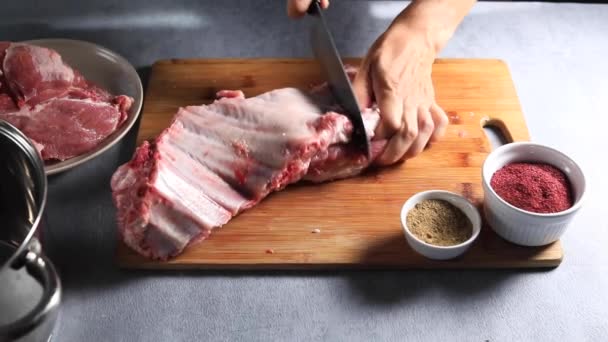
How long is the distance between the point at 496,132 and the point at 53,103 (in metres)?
1.33

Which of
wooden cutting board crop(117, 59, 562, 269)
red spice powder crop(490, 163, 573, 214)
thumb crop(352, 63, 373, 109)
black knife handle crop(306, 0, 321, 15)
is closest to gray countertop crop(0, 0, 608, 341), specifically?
wooden cutting board crop(117, 59, 562, 269)

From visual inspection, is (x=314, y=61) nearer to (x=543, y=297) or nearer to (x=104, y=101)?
(x=104, y=101)

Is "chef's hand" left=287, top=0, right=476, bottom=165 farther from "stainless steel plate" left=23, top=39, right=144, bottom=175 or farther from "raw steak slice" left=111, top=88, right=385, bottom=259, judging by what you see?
"stainless steel plate" left=23, top=39, right=144, bottom=175

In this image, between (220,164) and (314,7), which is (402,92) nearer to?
(314,7)

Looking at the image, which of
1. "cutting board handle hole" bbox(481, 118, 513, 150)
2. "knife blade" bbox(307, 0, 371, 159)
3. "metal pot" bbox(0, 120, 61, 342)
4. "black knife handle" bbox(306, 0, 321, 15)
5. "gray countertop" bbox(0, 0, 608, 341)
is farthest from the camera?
"cutting board handle hole" bbox(481, 118, 513, 150)

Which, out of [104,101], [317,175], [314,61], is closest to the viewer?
[317,175]

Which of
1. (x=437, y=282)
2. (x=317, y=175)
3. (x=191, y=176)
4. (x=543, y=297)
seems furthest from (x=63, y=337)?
(x=543, y=297)

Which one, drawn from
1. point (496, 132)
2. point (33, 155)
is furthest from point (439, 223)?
point (33, 155)

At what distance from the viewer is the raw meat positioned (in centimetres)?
199

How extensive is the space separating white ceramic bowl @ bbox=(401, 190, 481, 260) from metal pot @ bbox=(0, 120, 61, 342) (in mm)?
834

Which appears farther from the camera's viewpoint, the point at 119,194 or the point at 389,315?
the point at 119,194

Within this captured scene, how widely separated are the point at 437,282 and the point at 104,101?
113 cm

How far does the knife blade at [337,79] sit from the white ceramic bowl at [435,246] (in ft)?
0.65

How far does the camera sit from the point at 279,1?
2738 millimetres
